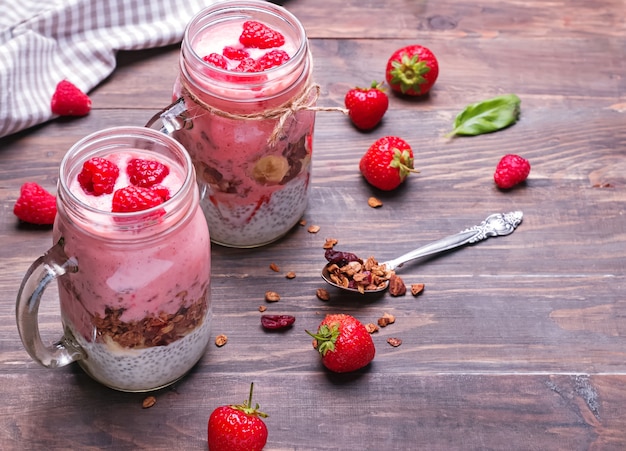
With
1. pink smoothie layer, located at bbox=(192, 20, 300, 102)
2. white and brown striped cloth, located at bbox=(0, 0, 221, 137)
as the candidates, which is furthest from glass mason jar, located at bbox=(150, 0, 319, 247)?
white and brown striped cloth, located at bbox=(0, 0, 221, 137)

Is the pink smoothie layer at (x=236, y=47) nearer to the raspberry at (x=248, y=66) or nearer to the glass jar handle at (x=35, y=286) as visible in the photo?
the raspberry at (x=248, y=66)

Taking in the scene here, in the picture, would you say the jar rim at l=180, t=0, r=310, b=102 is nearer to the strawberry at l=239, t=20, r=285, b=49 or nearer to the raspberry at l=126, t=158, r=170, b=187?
the strawberry at l=239, t=20, r=285, b=49

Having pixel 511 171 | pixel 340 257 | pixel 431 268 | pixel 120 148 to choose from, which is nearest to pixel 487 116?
pixel 511 171

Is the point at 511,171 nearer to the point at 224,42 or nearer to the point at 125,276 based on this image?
the point at 224,42

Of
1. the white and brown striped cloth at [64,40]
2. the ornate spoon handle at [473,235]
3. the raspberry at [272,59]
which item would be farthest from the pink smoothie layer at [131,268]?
the white and brown striped cloth at [64,40]

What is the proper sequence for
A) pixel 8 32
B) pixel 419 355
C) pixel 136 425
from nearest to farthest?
pixel 136 425 < pixel 419 355 < pixel 8 32

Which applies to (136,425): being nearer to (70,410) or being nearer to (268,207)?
(70,410)

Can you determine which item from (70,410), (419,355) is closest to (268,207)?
(419,355)
